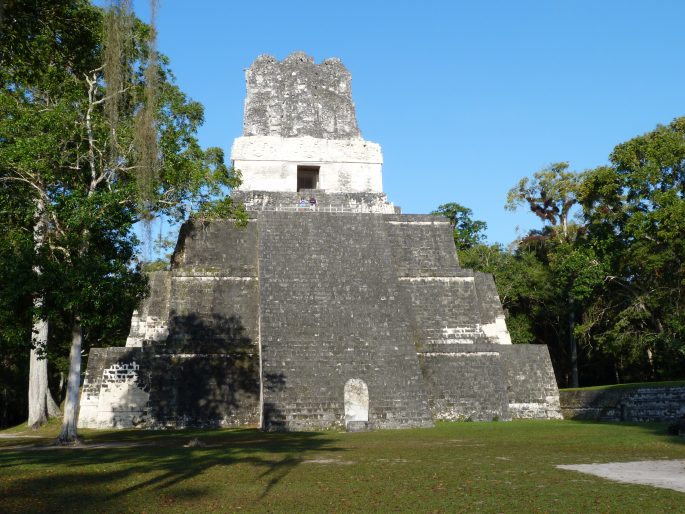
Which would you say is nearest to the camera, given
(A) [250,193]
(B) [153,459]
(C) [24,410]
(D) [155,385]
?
(B) [153,459]

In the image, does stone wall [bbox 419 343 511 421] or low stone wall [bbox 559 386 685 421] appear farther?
stone wall [bbox 419 343 511 421]

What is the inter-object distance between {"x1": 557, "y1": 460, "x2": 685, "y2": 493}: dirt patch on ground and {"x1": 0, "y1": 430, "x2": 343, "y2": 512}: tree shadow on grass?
9.76ft

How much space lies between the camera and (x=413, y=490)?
5.82 meters

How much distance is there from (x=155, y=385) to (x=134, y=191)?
4.47 metres

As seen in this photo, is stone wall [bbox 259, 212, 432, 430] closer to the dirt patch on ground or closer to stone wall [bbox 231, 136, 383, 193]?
Result: stone wall [bbox 231, 136, 383, 193]

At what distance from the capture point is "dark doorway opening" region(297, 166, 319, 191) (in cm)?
1977

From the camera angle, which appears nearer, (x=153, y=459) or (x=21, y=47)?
(x=21, y=47)

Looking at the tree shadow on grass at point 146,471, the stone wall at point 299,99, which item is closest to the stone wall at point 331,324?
the tree shadow on grass at point 146,471

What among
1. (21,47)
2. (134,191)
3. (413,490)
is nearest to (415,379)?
(134,191)

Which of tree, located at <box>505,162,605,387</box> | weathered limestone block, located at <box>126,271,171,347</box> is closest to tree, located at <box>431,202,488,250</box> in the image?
tree, located at <box>505,162,605,387</box>

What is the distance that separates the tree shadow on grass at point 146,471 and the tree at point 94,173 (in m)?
2.07

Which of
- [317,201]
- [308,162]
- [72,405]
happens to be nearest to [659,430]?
[72,405]

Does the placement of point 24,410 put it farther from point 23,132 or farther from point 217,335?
point 23,132

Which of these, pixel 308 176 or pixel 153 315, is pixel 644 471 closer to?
pixel 153 315
